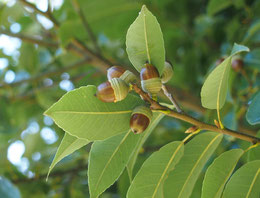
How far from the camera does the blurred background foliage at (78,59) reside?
179cm

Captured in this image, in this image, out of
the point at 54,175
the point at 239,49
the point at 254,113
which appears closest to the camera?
the point at 239,49

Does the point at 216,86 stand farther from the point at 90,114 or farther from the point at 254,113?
the point at 90,114

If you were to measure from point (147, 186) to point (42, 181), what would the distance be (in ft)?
3.88

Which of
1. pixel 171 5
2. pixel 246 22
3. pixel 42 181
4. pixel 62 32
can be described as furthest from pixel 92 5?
pixel 42 181

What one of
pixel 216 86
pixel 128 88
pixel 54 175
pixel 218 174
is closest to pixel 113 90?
pixel 128 88

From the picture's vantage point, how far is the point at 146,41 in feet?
2.64

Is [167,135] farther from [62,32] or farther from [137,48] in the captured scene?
[137,48]

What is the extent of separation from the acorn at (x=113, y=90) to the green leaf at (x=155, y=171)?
0.21 meters

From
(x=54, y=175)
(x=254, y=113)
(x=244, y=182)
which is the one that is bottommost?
(x=54, y=175)

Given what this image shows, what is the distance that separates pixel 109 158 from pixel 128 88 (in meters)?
0.21

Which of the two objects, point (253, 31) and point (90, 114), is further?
point (253, 31)

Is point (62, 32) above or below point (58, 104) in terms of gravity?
above

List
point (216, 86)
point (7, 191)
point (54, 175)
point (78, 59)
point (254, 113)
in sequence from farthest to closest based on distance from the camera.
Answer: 1. point (78, 59)
2. point (54, 175)
3. point (7, 191)
4. point (254, 113)
5. point (216, 86)

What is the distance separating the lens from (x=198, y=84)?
2.31 m
